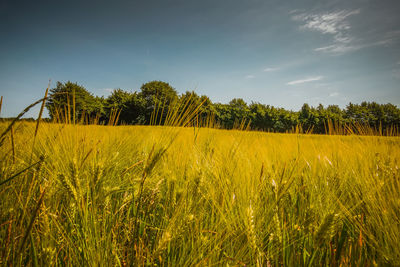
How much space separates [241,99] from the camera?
38.0m

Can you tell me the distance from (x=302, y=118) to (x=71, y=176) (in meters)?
39.3

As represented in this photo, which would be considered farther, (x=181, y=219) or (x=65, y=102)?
(x=65, y=102)

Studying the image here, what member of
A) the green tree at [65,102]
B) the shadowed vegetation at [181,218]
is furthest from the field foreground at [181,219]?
the green tree at [65,102]

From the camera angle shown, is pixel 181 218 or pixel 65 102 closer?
pixel 181 218

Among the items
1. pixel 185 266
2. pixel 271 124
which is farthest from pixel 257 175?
pixel 271 124

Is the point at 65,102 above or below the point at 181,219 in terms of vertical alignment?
above

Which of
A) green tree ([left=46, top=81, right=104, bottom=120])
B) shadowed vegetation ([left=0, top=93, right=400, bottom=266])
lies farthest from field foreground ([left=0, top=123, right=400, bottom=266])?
green tree ([left=46, top=81, right=104, bottom=120])

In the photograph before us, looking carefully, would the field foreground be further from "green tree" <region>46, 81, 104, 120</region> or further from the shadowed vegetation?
"green tree" <region>46, 81, 104, 120</region>

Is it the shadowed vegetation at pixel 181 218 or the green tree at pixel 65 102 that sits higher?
the green tree at pixel 65 102

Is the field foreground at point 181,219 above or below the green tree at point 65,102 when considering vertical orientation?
below

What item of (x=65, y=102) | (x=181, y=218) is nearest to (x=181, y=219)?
(x=181, y=218)

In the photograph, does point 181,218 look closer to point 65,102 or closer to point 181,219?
point 181,219

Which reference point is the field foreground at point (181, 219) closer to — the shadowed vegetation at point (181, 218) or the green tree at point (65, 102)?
the shadowed vegetation at point (181, 218)

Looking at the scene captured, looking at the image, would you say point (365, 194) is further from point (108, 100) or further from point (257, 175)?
point (108, 100)
